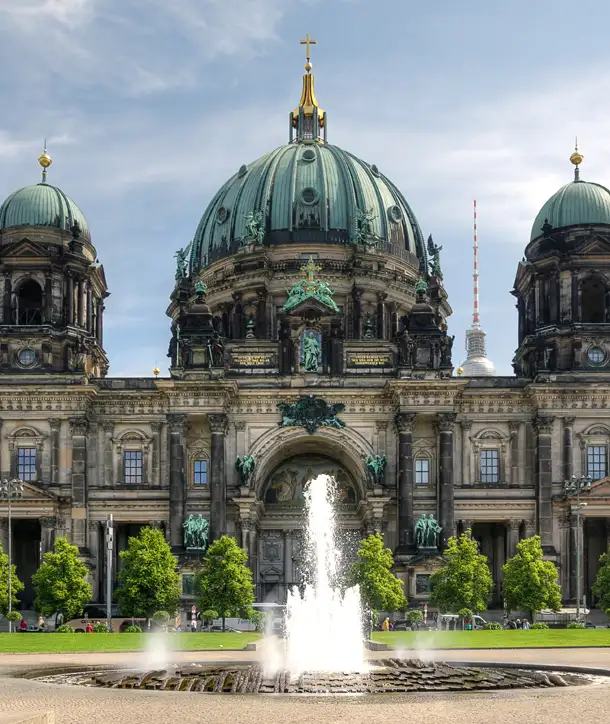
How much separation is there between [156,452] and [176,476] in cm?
333

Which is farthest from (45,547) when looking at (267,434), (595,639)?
(595,639)

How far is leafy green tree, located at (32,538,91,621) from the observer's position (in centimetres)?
7588

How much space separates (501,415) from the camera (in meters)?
88.0

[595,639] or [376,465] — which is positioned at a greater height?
[376,465]

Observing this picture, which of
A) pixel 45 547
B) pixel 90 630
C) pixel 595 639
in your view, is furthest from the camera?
pixel 45 547

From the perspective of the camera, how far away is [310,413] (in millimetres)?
86938

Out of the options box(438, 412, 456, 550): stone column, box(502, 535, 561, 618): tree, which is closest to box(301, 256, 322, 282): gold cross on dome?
box(438, 412, 456, 550): stone column

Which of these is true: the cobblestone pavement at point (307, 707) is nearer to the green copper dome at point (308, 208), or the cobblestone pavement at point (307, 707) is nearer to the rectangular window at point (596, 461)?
the rectangular window at point (596, 461)

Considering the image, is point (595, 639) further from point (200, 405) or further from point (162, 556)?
point (200, 405)

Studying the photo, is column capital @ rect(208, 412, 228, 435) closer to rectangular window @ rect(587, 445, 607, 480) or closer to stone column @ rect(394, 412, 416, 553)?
stone column @ rect(394, 412, 416, 553)

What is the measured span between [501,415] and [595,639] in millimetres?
32349

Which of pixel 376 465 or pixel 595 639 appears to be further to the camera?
pixel 376 465

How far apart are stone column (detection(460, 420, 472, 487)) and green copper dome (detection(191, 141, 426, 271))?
17.6 m

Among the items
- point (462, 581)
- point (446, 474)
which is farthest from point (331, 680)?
point (446, 474)
